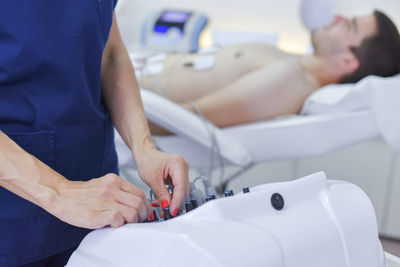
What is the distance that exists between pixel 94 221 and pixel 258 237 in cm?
24

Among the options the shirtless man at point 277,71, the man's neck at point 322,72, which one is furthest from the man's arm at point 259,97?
the man's neck at point 322,72

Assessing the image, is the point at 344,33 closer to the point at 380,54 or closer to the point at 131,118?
the point at 380,54

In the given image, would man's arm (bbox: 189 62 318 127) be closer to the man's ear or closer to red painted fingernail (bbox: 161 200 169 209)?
the man's ear

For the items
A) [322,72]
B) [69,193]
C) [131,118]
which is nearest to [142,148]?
[131,118]

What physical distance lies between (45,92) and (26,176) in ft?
0.63

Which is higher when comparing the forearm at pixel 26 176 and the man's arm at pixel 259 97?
the forearm at pixel 26 176

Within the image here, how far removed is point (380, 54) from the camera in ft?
7.58

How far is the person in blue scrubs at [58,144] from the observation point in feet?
2.19

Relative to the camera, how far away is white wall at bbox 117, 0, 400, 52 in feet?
8.18

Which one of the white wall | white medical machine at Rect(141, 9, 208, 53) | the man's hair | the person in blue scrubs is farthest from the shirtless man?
the person in blue scrubs

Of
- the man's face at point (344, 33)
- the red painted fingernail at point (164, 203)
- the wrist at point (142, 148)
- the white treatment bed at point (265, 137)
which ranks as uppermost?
the wrist at point (142, 148)

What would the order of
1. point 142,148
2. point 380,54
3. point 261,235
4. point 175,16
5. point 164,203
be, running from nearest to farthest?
point 261,235 < point 164,203 < point 142,148 < point 380,54 < point 175,16

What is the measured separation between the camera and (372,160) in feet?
7.18

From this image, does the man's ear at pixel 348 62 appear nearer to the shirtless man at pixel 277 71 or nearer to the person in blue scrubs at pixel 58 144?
the shirtless man at pixel 277 71
